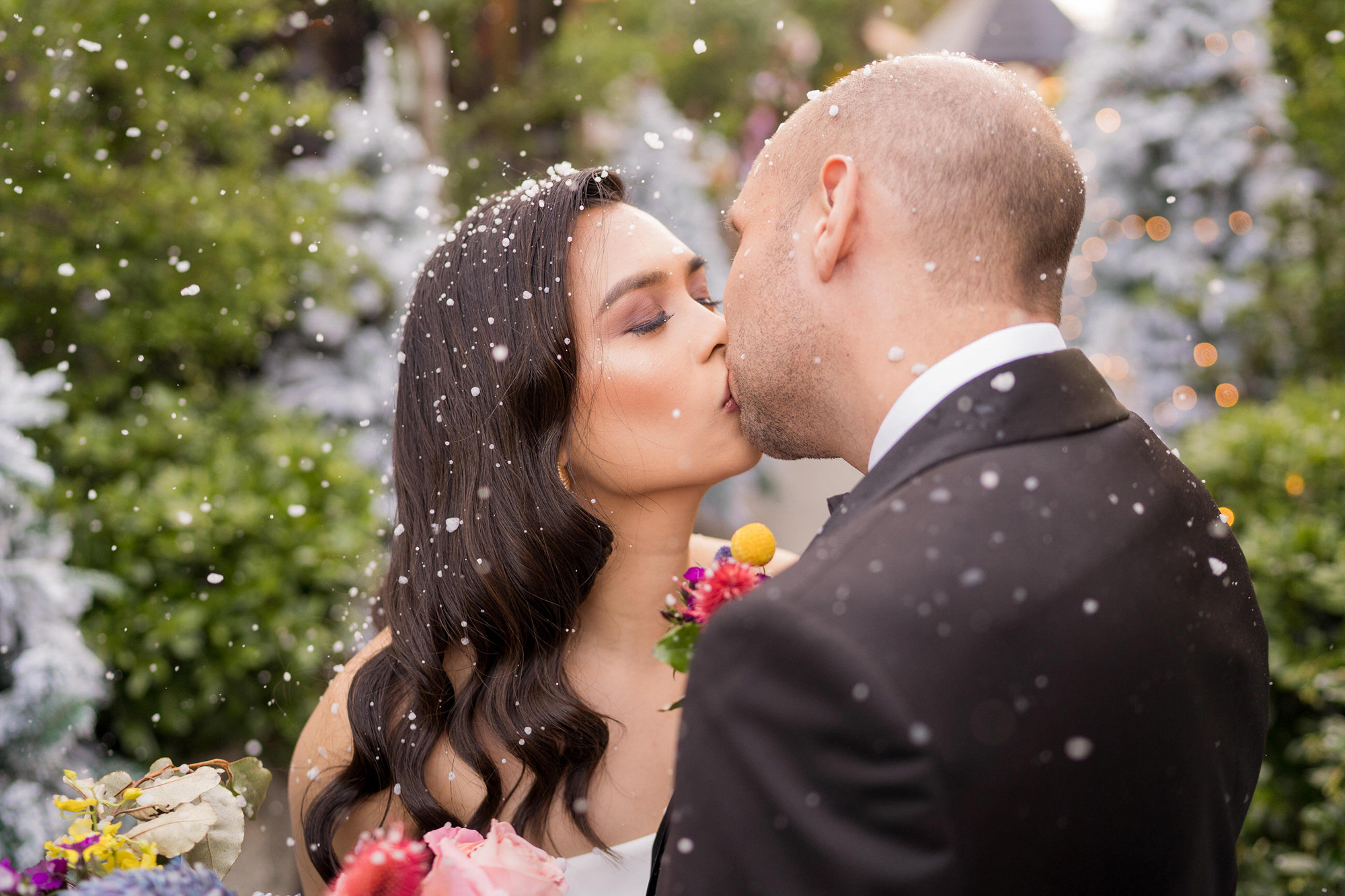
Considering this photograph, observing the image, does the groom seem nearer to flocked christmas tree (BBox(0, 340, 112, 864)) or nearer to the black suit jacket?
the black suit jacket

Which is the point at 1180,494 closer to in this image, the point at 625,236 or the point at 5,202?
the point at 625,236

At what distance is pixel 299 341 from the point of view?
5586 mm

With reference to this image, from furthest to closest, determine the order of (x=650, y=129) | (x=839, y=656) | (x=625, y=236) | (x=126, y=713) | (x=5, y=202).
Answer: (x=650, y=129) < (x=5, y=202) < (x=126, y=713) < (x=625, y=236) < (x=839, y=656)

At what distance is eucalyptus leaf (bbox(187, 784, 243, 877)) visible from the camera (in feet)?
4.69

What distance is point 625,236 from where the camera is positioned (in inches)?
84.2

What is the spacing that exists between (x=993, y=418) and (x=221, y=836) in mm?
1371

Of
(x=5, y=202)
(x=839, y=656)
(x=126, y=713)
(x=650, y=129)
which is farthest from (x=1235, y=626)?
(x=650, y=129)

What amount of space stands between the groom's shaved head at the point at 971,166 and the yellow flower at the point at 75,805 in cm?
148

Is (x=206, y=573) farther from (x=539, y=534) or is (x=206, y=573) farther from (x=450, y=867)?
(x=450, y=867)

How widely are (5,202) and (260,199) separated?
1268 mm

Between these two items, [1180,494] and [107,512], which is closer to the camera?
[1180,494]

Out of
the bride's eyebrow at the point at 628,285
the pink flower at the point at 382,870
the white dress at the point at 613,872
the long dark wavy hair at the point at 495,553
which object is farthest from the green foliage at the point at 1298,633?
the pink flower at the point at 382,870

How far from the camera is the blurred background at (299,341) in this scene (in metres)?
3.12

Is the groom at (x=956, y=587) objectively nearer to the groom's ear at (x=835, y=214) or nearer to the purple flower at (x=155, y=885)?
the groom's ear at (x=835, y=214)
